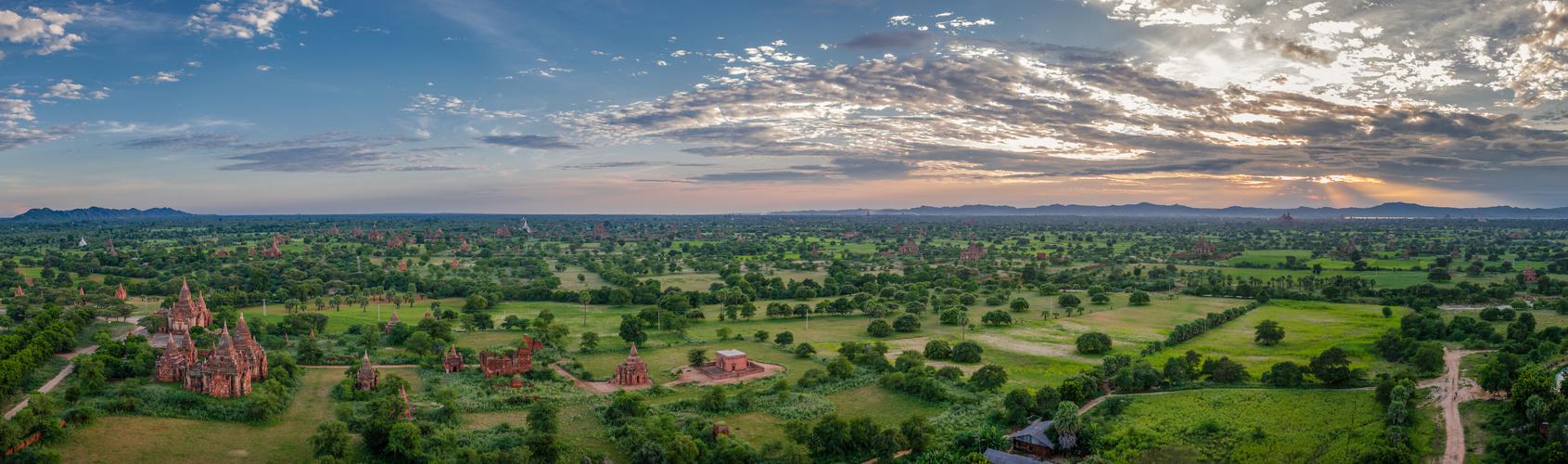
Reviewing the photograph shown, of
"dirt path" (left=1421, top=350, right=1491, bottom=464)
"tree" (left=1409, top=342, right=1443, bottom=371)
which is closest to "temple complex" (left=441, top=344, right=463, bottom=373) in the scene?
"dirt path" (left=1421, top=350, right=1491, bottom=464)

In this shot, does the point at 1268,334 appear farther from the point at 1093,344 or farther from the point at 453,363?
the point at 453,363

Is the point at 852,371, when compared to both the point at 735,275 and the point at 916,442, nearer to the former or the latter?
the point at 916,442

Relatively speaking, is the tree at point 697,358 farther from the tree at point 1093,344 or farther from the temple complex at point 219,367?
the tree at point 1093,344

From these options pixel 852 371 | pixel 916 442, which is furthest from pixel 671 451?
pixel 852 371

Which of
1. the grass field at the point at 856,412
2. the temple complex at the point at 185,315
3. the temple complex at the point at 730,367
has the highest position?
the temple complex at the point at 185,315

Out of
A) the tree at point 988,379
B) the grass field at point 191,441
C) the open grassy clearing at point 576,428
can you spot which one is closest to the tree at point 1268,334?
the tree at point 988,379
